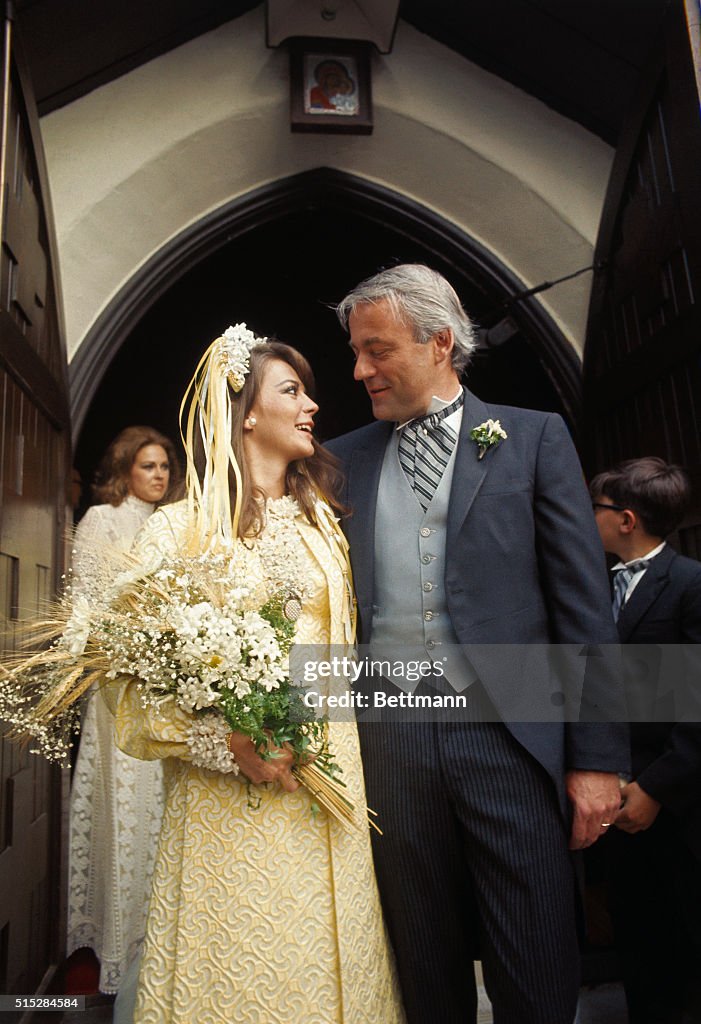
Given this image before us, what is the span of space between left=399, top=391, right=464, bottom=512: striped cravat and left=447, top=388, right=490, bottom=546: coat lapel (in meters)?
0.04

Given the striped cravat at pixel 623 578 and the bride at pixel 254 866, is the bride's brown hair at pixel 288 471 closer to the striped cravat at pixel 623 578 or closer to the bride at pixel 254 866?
the bride at pixel 254 866

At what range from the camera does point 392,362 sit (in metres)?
1.92

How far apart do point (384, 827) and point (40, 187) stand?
7.59 ft

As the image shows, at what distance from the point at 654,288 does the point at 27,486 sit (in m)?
2.14

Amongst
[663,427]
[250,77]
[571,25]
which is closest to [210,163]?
[250,77]

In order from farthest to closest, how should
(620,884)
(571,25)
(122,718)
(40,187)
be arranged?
(571,25) < (40,187) < (620,884) < (122,718)

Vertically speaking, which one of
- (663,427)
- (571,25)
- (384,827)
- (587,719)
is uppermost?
(571,25)

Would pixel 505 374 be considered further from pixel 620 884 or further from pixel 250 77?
pixel 620 884

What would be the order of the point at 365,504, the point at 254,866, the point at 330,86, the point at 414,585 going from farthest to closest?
the point at 330,86 → the point at 365,504 → the point at 414,585 → the point at 254,866

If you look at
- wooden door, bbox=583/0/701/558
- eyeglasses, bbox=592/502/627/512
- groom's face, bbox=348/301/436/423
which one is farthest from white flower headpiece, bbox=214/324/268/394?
wooden door, bbox=583/0/701/558

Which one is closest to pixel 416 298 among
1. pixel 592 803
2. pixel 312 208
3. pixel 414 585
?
pixel 414 585

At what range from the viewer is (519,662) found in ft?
5.65

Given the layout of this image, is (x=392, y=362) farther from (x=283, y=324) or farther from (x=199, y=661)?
(x=283, y=324)

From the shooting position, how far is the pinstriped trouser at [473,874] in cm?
163
